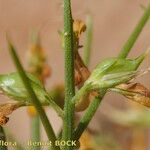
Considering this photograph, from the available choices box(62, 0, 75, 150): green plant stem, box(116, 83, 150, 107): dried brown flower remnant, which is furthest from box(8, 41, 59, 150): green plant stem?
box(116, 83, 150, 107): dried brown flower remnant

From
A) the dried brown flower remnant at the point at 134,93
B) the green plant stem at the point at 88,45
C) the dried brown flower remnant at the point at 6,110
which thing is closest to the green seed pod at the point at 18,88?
the dried brown flower remnant at the point at 6,110

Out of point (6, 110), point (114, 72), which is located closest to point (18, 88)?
point (6, 110)

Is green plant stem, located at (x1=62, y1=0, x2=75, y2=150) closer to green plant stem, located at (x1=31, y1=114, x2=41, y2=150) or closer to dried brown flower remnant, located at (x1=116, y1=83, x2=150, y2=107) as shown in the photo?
dried brown flower remnant, located at (x1=116, y1=83, x2=150, y2=107)

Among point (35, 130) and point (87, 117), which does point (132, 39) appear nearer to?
point (87, 117)

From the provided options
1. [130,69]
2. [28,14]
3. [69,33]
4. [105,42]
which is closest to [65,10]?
[69,33]

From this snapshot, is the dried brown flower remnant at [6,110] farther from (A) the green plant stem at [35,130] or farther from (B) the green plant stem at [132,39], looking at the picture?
(A) the green plant stem at [35,130]

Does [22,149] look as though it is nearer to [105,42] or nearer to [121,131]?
[121,131]
